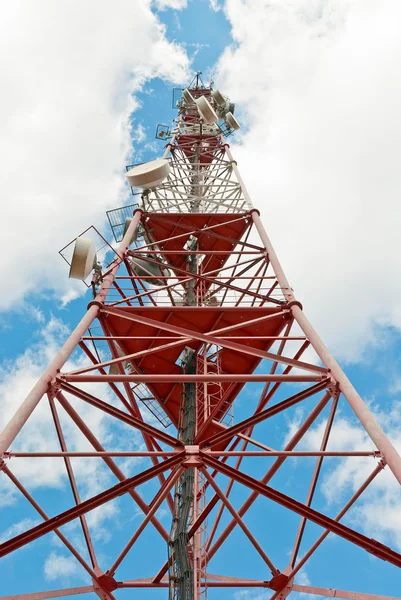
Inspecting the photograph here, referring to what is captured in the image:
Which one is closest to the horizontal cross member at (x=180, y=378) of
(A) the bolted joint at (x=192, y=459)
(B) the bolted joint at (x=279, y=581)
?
(A) the bolted joint at (x=192, y=459)

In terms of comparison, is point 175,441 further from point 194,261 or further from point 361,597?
point 194,261

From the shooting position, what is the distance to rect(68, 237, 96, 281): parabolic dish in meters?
11.3

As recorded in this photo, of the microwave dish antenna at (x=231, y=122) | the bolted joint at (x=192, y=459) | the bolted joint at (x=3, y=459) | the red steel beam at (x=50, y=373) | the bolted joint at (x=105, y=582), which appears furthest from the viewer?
the microwave dish antenna at (x=231, y=122)

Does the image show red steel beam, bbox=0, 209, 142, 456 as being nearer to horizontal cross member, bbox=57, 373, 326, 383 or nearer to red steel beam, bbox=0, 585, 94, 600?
horizontal cross member, bbox=57, 373, 326, 383

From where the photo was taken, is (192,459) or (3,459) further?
(192,459)

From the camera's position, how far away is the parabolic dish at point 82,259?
1134cm

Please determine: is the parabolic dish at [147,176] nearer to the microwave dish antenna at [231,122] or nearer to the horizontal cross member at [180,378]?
the horizontal cross member at [180,378]

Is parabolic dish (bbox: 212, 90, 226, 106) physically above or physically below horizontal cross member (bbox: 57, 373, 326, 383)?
above

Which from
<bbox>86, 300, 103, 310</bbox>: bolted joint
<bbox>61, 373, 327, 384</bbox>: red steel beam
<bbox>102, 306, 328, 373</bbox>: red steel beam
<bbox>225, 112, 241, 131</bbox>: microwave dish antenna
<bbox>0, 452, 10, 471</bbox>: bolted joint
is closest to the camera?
<bbox>0, 452, 10, 471</bbox>: bolted joint

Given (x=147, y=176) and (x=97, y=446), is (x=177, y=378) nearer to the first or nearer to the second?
(x=97, y=446)

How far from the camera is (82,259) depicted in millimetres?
11367

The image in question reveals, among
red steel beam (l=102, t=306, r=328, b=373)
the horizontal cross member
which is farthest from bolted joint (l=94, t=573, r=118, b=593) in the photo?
red steel beam (l=102, t=306, r=328, b=373)

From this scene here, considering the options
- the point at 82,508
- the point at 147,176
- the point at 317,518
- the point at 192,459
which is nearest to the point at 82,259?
the point at 147,176

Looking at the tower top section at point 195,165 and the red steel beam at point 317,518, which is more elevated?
the tower top section at point 195,165
